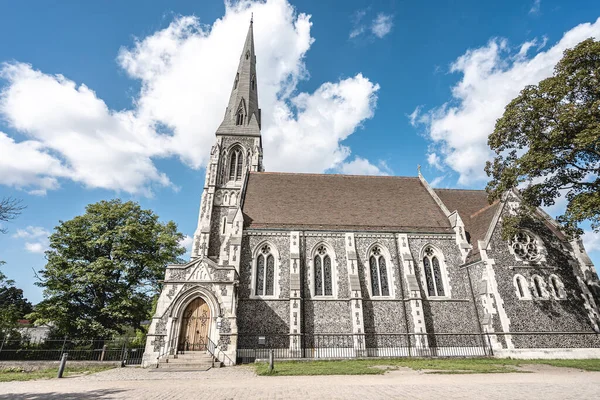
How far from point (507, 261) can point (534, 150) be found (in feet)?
21.4

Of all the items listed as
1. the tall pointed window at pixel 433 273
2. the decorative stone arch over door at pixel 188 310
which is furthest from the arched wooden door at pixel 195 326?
the tall pointed window at pixel 433 273

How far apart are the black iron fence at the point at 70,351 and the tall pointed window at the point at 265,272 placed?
23.8 feet

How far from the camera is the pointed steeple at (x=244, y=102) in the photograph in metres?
28.2

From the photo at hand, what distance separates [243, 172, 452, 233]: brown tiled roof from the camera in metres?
19.5

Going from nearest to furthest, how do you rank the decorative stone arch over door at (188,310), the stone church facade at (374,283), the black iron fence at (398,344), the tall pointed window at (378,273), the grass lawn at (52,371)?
the grass lawn at (52,371) < the decorative stone arch over door at (188,310) < the stone church facade at (374,283) < the black iron fence at (398,344) < the tall pointed window at (378,273)

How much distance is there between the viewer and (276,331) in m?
16.2

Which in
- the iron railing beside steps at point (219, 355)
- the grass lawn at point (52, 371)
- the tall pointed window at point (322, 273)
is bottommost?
the grass lawn at point (52, 371)

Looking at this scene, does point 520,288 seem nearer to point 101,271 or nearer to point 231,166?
point 231,166

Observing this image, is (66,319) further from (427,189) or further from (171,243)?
(427,189)

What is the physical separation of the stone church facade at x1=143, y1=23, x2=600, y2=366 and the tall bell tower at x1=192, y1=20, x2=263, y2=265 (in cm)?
51

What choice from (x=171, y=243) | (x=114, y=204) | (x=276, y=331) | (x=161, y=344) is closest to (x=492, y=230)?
(x=276, y=331)

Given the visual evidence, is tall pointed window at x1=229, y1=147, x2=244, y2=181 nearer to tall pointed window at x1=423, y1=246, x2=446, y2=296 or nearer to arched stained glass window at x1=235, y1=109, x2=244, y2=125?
arched stained glass window at x1=235, y1=109, x2=244, y2=125

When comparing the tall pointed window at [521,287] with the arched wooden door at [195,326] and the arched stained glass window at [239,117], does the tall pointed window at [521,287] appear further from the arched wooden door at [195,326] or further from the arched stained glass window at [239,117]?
the arched stained glass window at [239,117]

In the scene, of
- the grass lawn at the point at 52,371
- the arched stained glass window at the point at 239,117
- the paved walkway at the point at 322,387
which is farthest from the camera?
the arched stained glass window at the point at 239,117
